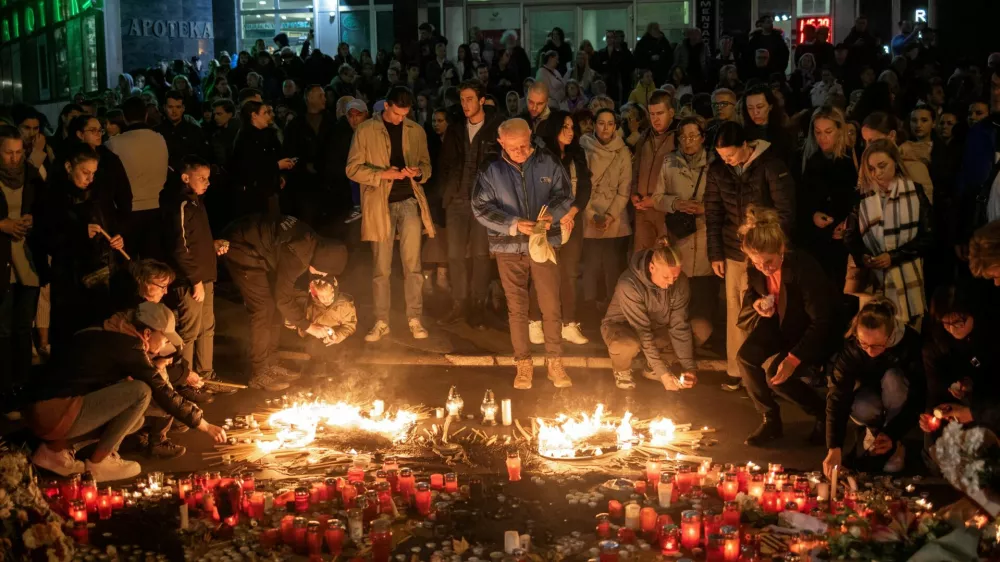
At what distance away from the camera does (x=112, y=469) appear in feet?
25.2

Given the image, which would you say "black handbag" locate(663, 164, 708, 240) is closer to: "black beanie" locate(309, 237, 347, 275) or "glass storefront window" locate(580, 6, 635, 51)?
"black beanie" locate(309, 237, 347, 275)

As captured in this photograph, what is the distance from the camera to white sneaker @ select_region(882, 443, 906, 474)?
24.6 ft

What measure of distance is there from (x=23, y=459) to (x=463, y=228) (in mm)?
5707

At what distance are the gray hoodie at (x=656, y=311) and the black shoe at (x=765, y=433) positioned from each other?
4.02 feet

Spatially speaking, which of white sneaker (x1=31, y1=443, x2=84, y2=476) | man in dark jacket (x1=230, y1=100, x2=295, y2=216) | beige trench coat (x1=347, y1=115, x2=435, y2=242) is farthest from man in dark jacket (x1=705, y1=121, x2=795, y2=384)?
white sneaker (x1=31, y1=443, x2=84, y2=476)

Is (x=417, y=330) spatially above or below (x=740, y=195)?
Answer: below

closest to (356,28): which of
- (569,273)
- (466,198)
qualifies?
(466,198)

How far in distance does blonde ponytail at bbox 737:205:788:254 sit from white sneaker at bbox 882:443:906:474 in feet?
5.03

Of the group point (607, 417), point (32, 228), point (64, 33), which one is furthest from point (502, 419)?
point (64, 33)

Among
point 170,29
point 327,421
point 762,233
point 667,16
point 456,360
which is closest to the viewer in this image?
point 762,233

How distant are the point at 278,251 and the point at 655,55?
356 inches

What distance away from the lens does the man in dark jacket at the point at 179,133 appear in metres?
12.0

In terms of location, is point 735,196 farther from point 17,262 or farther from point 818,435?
point 17,262

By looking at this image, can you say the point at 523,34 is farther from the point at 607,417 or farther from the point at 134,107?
the point at 607,417
